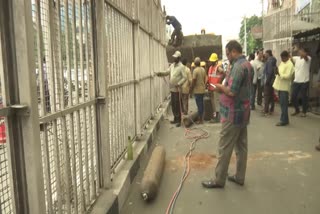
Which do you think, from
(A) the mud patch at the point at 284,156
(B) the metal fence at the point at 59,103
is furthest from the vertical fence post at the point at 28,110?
(A) the mud patch at the point at 284,156

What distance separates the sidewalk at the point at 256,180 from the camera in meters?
4.41

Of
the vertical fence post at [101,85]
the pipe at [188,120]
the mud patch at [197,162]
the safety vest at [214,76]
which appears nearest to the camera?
the vertical fence post at [101,85]

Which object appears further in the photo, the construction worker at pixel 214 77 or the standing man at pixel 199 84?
the standing man at pixel 199 84

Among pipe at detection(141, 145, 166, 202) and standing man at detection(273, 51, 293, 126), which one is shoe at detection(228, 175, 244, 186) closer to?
pipe at detection(141, 145, 166, 202)

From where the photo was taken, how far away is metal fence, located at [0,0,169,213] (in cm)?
223

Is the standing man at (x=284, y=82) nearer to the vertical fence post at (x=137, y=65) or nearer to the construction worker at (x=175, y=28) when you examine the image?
the vertical fence post at (x=137, y=65)

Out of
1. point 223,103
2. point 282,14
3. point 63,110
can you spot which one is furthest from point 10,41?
point 282,14

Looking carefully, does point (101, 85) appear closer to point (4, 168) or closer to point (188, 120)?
point (4, 168)

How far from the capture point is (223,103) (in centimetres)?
486

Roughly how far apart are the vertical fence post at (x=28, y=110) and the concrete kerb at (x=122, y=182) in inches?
55.6

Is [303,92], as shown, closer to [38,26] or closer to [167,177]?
[167,177]

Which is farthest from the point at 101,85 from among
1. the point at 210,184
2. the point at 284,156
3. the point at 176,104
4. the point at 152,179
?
the point at 176,104

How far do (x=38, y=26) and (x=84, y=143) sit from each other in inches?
58.9

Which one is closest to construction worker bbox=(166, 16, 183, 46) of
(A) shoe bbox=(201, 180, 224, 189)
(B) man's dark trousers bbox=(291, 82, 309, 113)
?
(B) man's dark trousers bbox=(291, 82, 309, 113)
